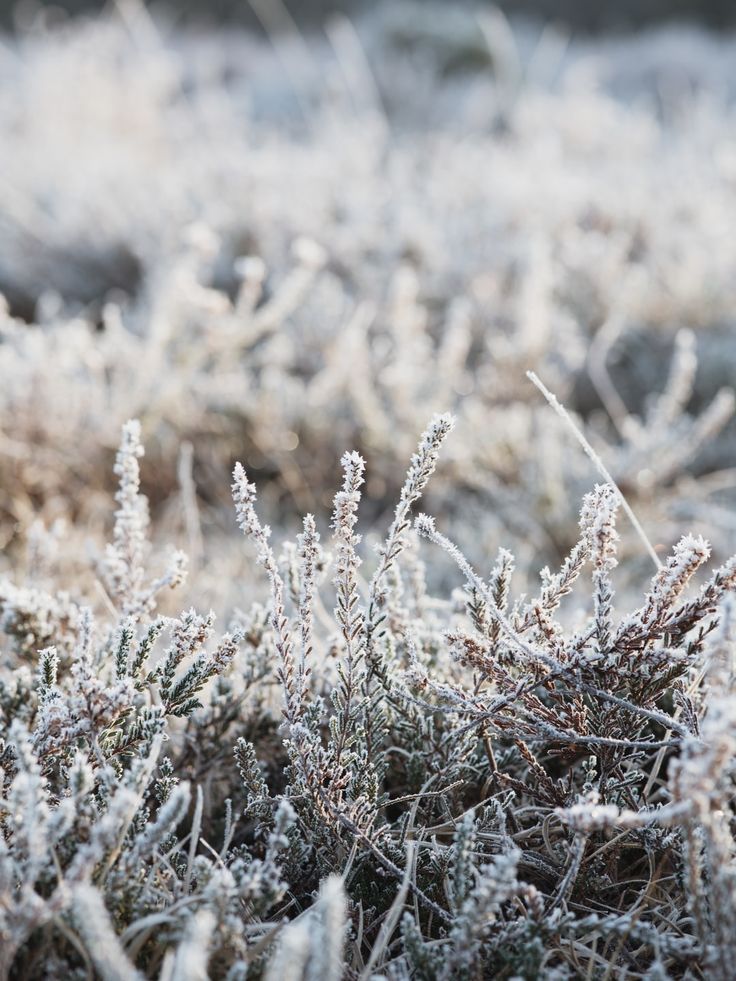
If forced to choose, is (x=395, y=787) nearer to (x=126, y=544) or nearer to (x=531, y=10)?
(x=126, y=544)

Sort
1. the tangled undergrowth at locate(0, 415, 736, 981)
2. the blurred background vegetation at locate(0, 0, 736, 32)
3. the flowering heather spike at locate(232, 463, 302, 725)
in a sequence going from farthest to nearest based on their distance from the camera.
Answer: the blurred background vegetation at locate(0, 0, 736, 32) → the flowering heather spike at locate(232, 463, 302, 725) → the tangled undergrowth at locate(0, 415, 736, 981)

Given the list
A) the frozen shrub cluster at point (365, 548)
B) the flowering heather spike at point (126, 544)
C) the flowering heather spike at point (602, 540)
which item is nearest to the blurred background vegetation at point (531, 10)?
the frozen shrub cluster at point (365, 548)

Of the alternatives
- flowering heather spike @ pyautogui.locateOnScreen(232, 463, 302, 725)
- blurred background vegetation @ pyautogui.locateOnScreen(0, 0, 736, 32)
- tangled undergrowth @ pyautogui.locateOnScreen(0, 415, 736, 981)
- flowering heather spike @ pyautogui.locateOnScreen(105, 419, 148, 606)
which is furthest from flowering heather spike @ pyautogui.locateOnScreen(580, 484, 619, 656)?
blurred background vegetation @ pyautogui.locateOnScreen(0, 0, 736, 32)

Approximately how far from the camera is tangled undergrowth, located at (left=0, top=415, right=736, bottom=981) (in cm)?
75

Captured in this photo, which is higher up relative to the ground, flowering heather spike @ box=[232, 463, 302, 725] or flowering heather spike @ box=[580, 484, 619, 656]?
flowering heather spike @ box=[580, 484, 619, 656]

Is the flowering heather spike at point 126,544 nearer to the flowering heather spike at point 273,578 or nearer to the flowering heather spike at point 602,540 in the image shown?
the flowering heather spike at point 273,578

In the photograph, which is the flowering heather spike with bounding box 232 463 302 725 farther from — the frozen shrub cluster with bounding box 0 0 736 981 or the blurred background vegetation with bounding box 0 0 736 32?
the blurred background vegetation with bounding box 0 0 736 32

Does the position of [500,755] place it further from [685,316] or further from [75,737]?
[685,316]

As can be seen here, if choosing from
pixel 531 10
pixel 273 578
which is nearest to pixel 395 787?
pixel 273 578

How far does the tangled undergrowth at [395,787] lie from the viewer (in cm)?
75

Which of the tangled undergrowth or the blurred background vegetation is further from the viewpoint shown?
the blurred background vegetation

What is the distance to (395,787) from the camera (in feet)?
3.82

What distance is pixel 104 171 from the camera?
4.45 meters

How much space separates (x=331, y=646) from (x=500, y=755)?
271mm
